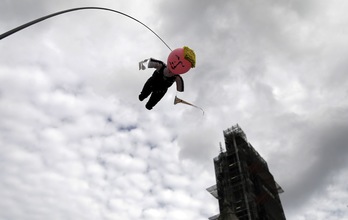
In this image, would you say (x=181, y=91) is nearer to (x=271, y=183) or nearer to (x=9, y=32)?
(x=9, y=32)

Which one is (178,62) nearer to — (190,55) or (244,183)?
(190,55)

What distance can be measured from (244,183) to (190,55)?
47.7 m

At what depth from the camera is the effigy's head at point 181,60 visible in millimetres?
10508

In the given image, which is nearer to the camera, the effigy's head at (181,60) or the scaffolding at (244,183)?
the effigy's head at (181,60)

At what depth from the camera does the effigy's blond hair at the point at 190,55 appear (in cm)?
1048

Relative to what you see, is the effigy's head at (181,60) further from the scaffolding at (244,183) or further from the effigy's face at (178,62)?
the scaffolding at (244,183)

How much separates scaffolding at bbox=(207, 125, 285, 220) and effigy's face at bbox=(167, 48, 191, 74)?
44393 millimetres

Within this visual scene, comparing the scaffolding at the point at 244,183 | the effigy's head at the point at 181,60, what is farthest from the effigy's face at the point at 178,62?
the scaffolding at the point at 244,183

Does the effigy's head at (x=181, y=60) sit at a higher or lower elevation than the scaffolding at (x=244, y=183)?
lower

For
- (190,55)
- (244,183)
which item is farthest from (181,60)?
(244,183)

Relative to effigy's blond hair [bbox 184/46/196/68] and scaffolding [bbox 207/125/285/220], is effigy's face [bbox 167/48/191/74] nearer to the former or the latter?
effigy's blond hair [bbox 184/46/196/68]

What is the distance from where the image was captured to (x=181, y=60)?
10.5m

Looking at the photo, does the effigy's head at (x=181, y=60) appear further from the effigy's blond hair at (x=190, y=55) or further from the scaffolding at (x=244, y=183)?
the scaffolding at (x=244, y=183)

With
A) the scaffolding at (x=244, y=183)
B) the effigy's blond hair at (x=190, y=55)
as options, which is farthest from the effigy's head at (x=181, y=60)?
the scaffolding at (x=244, y=183)
